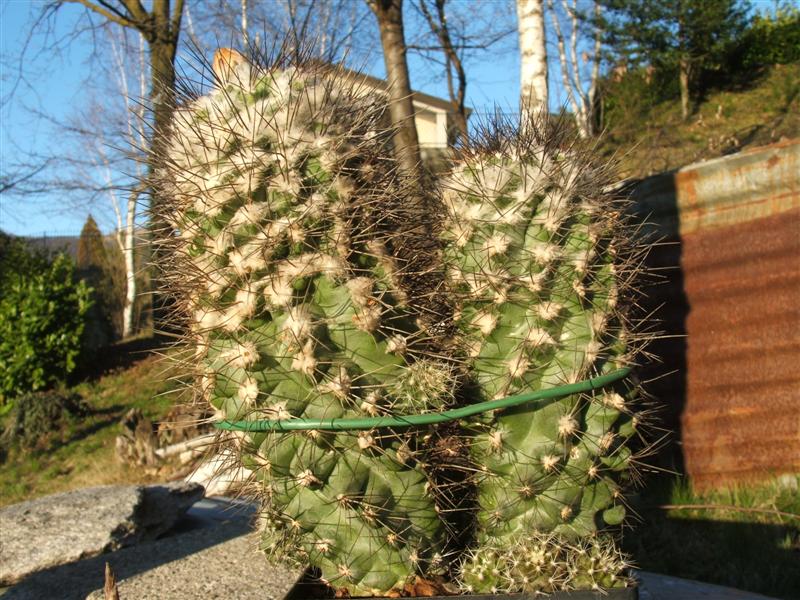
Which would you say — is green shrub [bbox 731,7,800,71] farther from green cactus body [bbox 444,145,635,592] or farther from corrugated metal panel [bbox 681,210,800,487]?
green cactus body [bbox 444,145,635,592]

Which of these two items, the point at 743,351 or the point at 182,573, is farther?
the point at 743,351

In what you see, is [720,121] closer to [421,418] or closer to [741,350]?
[741,350]

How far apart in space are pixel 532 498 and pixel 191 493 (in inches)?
114

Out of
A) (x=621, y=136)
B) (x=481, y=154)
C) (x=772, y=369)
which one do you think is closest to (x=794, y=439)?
(x=772, y=369)

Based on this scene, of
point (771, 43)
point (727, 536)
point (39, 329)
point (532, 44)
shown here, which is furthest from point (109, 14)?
point (771, 43)

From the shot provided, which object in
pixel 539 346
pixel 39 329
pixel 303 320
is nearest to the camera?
pixel 303 320

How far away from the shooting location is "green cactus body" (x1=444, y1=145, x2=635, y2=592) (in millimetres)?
1541

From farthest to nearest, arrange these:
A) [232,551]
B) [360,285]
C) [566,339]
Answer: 1. [232,551]
2. [566,339]
3. [360,285]

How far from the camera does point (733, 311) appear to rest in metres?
3.15

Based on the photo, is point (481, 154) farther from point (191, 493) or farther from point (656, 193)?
point (191, 493)

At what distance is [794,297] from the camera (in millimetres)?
3025

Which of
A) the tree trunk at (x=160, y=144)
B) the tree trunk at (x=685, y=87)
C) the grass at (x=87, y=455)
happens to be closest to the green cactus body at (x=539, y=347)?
the tree trunk at (x=160, y=144)

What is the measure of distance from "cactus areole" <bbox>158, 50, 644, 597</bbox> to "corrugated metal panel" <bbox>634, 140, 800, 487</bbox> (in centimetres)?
172

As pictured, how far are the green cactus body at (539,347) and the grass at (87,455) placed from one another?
13.3 ft
